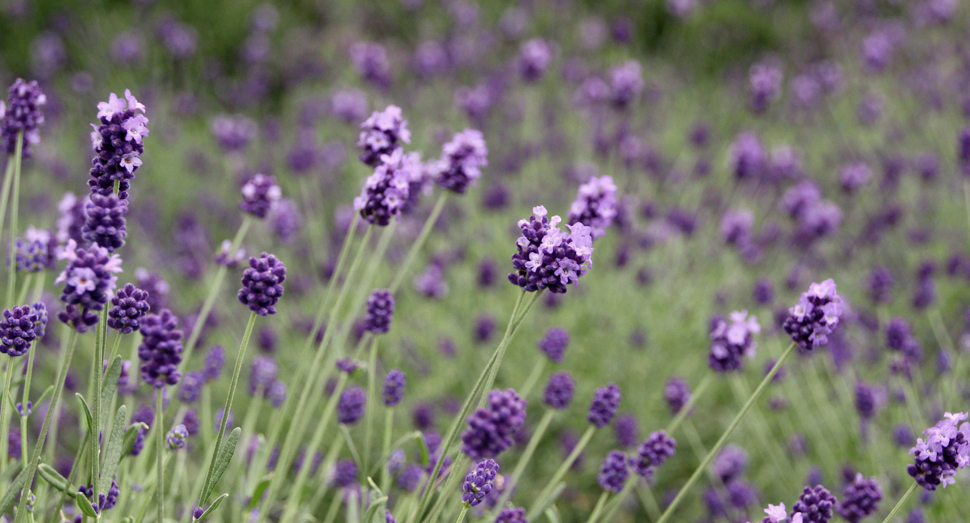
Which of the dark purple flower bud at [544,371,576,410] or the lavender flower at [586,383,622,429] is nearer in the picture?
the lavender flower at [586,383,622,429]

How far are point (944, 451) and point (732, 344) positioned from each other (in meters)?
0.62

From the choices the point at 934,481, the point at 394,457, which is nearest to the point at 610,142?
the point at 394,457

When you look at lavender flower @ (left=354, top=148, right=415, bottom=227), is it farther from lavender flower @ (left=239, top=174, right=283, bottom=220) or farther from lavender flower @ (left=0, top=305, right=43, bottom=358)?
lavender flower @ (left=0, top=305, right=43, bottom=358)

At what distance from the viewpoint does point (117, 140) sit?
156 centimetres

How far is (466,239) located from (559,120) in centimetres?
314

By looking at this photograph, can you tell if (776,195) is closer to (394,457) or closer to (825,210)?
(825,210)

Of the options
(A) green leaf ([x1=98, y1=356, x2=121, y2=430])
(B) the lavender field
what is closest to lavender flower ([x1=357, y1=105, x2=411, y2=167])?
(B) the lavender field

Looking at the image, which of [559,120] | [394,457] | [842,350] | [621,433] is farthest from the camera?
[559,120]

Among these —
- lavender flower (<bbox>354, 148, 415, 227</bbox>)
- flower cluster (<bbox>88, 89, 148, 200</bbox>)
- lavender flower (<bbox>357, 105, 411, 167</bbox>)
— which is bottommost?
Result: flower cluster (<bbox>88, 89, 148, 200</bbox>)

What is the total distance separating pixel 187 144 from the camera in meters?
6.86

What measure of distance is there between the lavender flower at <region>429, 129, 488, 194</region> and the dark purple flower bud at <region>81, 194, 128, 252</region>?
1.04m

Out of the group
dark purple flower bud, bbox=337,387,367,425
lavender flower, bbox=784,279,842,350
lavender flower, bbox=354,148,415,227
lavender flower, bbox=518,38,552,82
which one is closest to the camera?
lavender flower, bbox=784,279,842,350

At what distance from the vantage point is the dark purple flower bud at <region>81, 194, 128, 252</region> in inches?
58.6

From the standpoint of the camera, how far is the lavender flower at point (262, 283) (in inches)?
64.9
